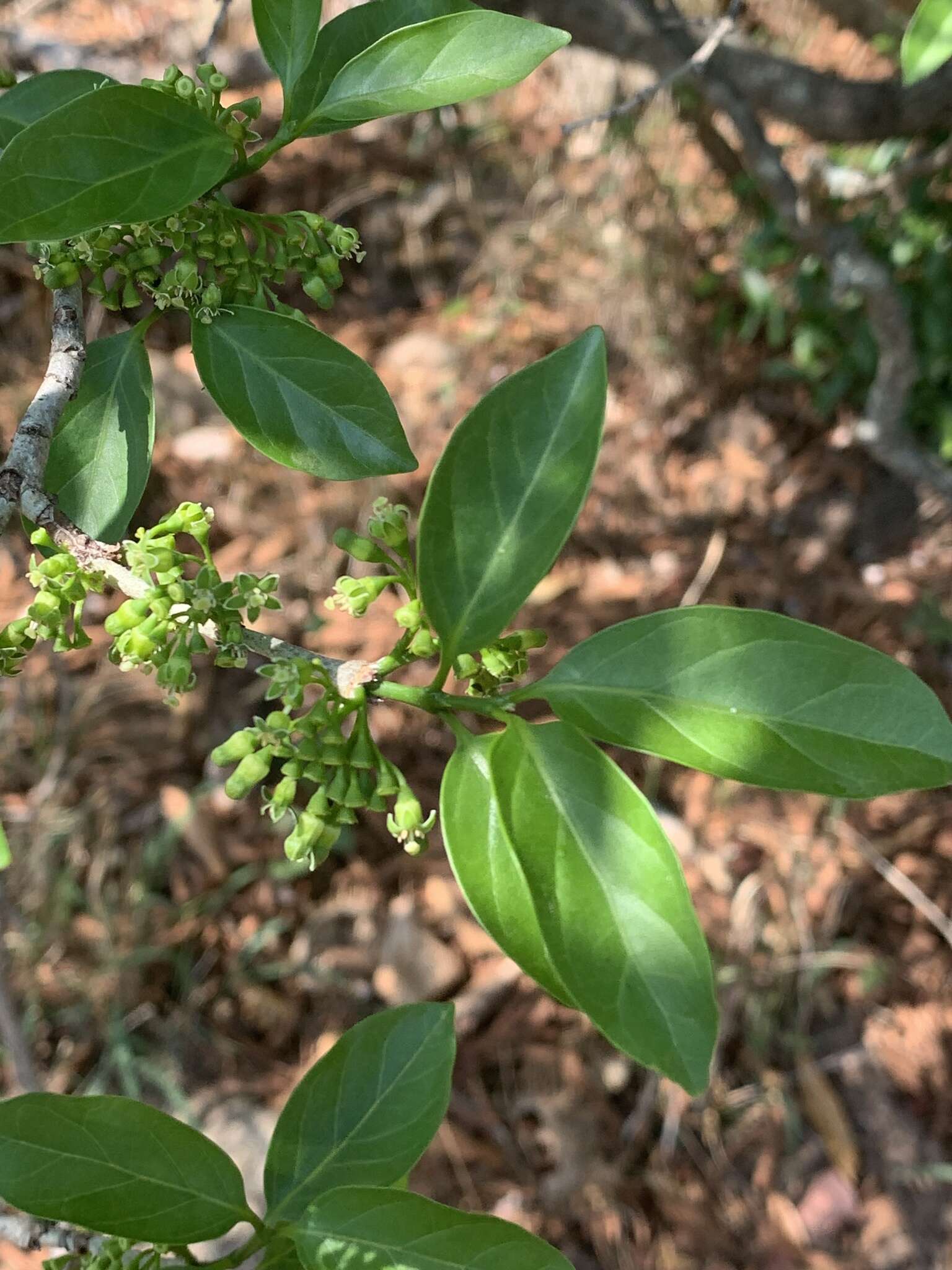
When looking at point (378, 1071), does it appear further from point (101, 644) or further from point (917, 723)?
point (101, 644)

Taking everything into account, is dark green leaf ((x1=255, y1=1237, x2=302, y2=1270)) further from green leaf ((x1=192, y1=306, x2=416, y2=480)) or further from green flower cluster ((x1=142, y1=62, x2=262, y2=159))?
green flower cluster ((x1=142, y1=62, x2=262, y2=159))

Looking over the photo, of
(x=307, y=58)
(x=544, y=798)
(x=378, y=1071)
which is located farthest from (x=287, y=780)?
(x=307, y=58)

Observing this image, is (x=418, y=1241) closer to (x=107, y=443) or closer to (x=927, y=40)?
(x=107, y=443)

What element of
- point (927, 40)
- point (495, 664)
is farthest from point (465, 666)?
point (927, 40)

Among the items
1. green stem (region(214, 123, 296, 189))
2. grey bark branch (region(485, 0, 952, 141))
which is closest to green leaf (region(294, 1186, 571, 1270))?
green stem (region(214, 123, 296, 189))

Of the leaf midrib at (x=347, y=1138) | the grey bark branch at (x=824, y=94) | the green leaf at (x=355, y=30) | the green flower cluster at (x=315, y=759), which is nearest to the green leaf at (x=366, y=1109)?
the leaf midrib at (x=347, y=1138)
